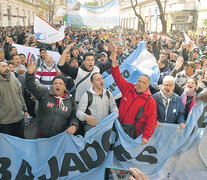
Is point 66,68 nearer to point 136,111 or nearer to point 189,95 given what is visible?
point 136,111

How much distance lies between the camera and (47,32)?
262 inches

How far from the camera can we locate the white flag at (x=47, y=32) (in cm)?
652

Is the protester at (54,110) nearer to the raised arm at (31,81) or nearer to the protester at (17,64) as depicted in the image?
the raised arm at (31,81)

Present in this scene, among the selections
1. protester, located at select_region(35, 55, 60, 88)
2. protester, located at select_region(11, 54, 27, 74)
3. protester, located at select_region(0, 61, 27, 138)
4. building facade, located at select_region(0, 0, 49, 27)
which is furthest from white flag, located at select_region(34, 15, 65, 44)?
building facade, located at select_region(0, 0, 49, 27)

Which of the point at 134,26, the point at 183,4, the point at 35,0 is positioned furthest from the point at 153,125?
the point at 35,0

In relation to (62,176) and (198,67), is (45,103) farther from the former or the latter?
(198,67)

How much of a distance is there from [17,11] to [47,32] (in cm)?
4128

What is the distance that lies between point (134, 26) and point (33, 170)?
52154 mm

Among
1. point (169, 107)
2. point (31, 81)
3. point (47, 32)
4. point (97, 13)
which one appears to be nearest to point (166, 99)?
point (169, 107)

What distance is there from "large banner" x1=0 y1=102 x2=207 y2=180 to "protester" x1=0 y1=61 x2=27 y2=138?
0.61m

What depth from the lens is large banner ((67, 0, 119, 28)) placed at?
6328 millimetres

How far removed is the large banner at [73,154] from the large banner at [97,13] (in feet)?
14.2

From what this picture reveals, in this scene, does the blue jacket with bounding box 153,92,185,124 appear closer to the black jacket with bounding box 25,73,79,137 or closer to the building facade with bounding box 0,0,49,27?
the black jacket with bounding box 25,73,79,137

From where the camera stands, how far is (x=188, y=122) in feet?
10.3
